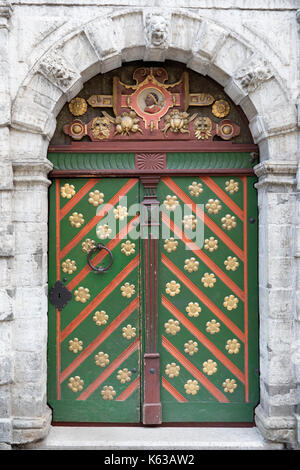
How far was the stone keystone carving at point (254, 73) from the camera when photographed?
3.33 metres

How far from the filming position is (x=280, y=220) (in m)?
3.41

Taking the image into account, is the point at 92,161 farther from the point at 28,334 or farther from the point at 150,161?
the point at 28,334

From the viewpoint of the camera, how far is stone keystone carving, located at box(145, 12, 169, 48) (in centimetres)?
327

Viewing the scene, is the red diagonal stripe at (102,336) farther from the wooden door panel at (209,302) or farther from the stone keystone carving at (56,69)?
the stone keystone carving at (56,69)

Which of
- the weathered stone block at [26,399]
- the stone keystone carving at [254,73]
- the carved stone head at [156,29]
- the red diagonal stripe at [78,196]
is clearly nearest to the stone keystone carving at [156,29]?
the carved stone head at [156,29]

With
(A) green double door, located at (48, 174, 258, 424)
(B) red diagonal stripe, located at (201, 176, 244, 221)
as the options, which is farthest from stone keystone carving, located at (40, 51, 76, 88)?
(B) red diagonal stripe, located at (201, 176, 244, 221)

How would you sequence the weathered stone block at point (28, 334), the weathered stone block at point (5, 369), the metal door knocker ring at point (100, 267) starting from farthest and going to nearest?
the metal door knocker ring at point (100, 267) → the weathered stone block at point (28, 334) → the weathered stone block at point (5, 369)

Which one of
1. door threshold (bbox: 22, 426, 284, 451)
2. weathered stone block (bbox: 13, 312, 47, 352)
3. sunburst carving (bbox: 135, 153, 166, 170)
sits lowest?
door threshold (bbox: 22, 426, 284, 451)

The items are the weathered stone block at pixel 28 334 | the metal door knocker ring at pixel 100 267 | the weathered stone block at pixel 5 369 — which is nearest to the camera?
the weathered stone block at pixel 5 369

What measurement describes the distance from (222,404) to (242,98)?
2462 millimetres

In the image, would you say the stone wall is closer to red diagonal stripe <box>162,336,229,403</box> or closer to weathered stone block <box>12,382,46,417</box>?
weathered stone block <box>12,382,46,417</box>

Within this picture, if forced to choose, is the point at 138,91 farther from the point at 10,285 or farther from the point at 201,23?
the point at 10,285

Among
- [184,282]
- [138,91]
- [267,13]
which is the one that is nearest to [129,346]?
[184,282]

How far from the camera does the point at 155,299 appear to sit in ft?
12.0
